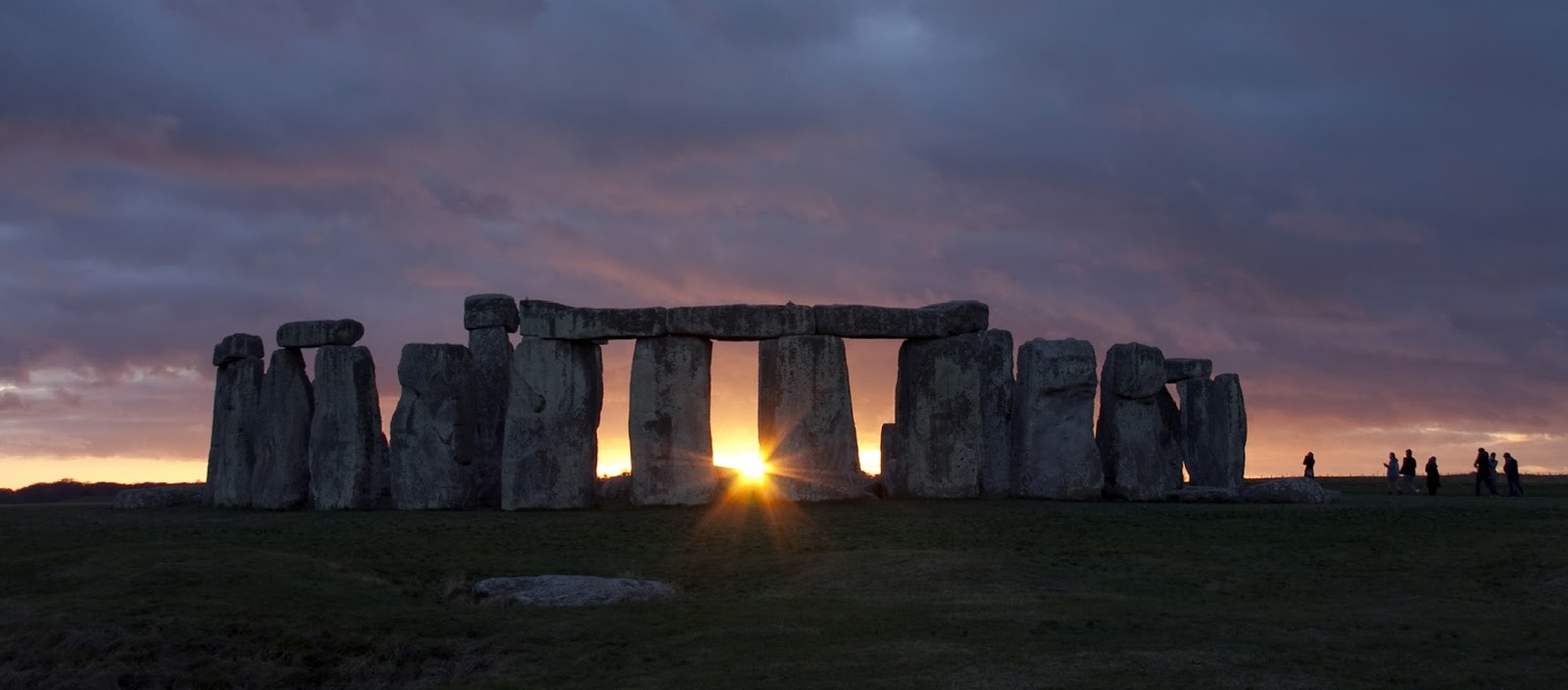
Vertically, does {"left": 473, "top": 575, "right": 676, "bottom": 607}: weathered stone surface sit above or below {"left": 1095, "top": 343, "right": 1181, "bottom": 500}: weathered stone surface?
below

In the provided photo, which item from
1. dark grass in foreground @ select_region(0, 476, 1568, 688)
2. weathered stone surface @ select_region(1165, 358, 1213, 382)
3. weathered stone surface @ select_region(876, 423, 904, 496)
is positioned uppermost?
weathered stone surface @ select_region(1165, 358, 1213, 382)

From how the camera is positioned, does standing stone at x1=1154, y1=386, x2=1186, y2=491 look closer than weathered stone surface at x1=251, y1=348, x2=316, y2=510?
No

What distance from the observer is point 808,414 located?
1118 inches

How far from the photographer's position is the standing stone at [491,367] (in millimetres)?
31062

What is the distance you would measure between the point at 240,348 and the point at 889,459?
15299mm

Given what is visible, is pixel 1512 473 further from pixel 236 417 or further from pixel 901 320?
pixel 236 417

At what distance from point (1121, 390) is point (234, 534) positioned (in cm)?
1694

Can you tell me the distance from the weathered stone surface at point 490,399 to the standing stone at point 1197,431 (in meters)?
16.2

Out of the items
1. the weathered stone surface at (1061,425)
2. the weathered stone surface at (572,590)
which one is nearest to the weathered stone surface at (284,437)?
the weathered stone surface at (1061,425)

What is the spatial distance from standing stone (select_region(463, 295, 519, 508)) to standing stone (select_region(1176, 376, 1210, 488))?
1616 centimetres

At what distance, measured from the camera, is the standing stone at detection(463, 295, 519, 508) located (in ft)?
102

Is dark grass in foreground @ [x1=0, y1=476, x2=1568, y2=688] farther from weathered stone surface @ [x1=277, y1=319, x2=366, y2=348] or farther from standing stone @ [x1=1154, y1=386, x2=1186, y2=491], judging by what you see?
standing stone @ [x1=1154, y1=386, x2=1186, y2=491]

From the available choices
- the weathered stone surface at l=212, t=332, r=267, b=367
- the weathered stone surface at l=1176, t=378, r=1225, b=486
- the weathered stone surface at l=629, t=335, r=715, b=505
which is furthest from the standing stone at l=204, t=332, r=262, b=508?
the weathered stone surface at l=1176, t=378, r=1225, b=486

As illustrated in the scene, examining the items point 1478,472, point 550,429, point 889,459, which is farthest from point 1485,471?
point 550,429
